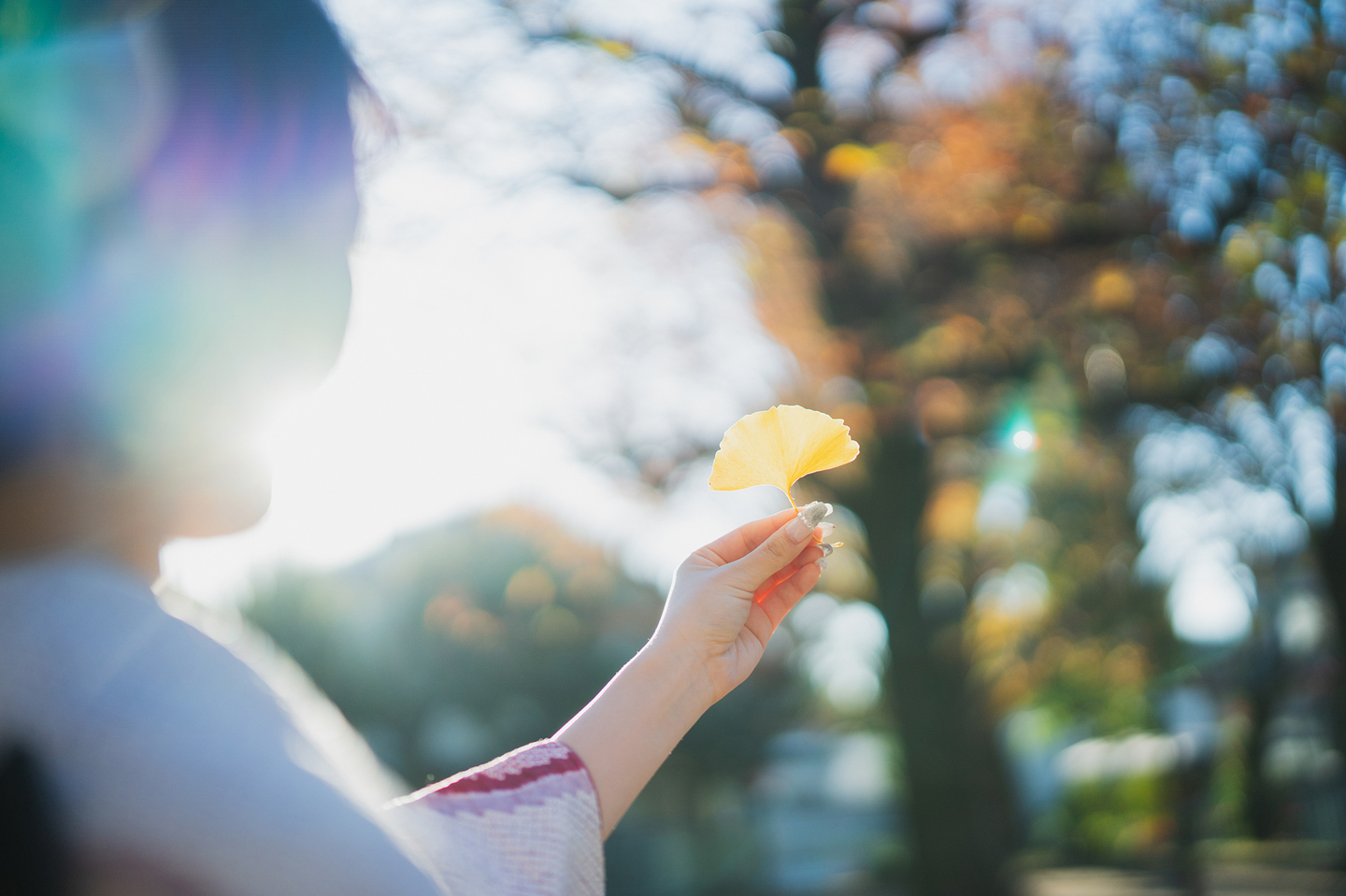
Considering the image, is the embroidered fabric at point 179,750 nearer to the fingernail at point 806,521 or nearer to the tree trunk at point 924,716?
the fingernail at point 806,521

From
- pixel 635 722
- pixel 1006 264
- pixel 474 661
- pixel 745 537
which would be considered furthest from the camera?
pixel 474 661

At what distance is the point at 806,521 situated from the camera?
4.36 feet

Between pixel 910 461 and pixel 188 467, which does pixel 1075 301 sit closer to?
pixel 910 461

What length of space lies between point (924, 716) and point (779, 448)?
216 inches

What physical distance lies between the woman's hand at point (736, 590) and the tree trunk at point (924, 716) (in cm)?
484

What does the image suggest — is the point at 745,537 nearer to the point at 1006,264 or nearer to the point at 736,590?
the point at 736,590

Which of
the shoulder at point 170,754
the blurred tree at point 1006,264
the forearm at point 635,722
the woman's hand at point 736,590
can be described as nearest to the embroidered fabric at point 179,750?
the shoulder at point 170,754

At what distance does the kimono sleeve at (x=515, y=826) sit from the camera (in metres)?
0.96

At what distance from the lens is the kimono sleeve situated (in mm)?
963

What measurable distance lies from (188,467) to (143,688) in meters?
0.25

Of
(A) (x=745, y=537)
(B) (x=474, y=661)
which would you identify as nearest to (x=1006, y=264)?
(A) (x=745, y=537)

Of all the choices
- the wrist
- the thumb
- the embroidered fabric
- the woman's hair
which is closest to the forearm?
the wrist

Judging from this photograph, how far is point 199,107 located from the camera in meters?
0.82

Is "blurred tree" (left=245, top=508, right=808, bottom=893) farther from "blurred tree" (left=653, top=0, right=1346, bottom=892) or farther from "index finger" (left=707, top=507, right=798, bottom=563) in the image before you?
"index finger" (left=707, top=507, right=798, bottom=563)
